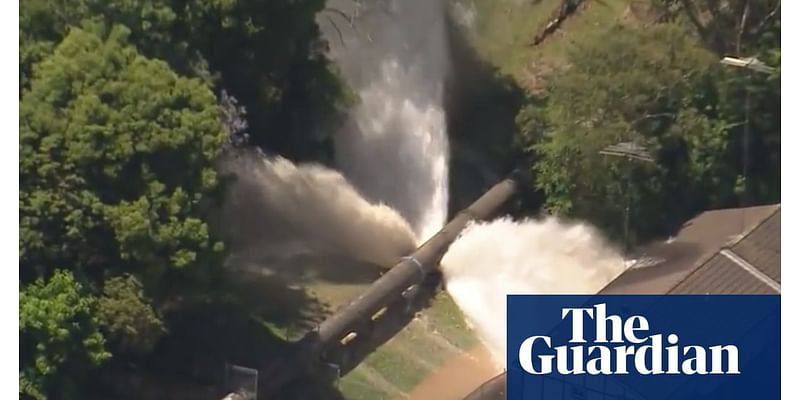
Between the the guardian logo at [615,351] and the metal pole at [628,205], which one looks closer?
the the guardian logo at [615,351]

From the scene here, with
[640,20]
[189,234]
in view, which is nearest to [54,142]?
[189,234]

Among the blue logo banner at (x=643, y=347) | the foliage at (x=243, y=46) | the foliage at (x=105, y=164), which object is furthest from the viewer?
the blue logo banner at (x=643, y=347)

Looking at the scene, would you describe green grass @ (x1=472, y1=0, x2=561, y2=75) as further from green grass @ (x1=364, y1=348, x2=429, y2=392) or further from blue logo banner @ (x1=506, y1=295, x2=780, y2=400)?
green grass @ (x1=364, y1=348, x2=429, y2=392)

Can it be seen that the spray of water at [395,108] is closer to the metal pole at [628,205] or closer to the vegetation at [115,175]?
the vegetation at [115,175]

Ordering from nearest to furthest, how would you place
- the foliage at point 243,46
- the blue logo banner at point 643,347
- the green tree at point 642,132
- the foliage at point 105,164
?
1. the foliage at point 105,164
2. the foliage at point 243,46
3. the blue logo banner at point 643,347
4. the green tree at point 642,132

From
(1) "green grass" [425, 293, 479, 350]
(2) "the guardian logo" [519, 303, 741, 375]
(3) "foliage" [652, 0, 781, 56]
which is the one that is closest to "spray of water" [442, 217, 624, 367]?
(1) "green grass" [425, 293, 479, 350]

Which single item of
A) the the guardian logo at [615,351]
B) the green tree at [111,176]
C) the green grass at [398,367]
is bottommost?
the green grass at [398,367]

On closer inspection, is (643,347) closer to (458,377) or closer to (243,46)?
(458,377)

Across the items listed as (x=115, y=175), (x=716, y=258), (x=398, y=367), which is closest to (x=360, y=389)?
(x=398, y=367)

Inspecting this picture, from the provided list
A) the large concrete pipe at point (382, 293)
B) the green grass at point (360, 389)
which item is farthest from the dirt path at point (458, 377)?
the large concrete pipe at point (382, 293)
